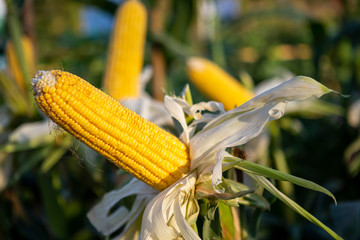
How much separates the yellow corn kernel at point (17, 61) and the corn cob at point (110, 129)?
0.81m

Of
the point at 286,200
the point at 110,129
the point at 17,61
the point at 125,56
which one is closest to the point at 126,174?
the point at 110,129

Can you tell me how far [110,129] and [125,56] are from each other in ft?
2.58

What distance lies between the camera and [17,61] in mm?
1343

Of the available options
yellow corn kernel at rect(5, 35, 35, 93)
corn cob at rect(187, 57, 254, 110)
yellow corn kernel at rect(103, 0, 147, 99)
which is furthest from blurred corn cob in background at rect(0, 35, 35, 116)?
corn cob at rect(187, 57, 254, 110)

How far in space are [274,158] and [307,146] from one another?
529mm

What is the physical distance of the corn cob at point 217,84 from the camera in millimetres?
1413

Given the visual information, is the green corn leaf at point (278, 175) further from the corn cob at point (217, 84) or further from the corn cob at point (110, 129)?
the corn cob at point (217, 84)

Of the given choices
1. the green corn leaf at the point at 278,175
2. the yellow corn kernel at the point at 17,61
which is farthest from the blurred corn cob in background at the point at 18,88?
the green corn leaf at the point at 278,175

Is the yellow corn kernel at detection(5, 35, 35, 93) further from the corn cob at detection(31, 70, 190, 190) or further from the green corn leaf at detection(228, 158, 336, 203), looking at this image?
the green corn leaf at detection(228, 158, 336, 203)

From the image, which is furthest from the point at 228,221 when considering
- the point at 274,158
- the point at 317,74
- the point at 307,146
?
the point at 317,74

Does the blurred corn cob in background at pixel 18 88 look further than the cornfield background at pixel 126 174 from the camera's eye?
Yes

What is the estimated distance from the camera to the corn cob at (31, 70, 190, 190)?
1.81 ft

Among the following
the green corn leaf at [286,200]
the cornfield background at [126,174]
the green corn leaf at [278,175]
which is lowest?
the cornfield background at [126,174]

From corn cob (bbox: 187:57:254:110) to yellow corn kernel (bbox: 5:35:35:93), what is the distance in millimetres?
624
